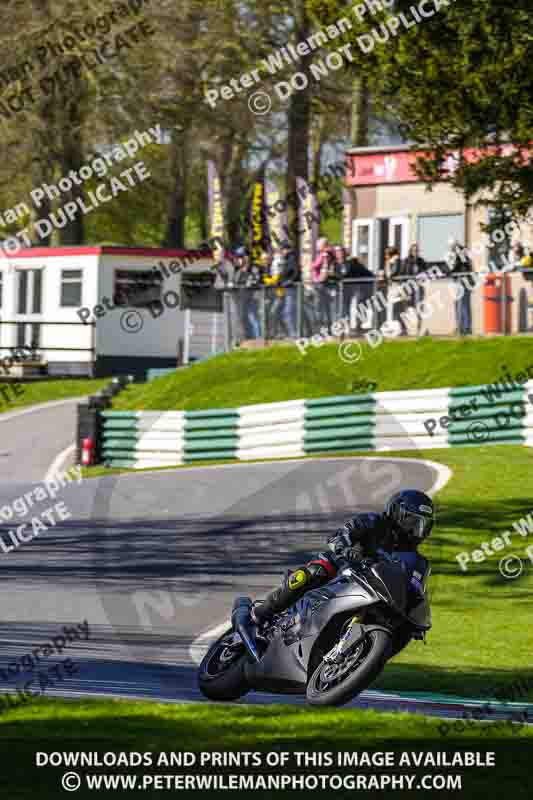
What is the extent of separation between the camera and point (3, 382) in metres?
39.1

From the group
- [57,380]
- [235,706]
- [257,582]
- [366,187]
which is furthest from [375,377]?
[235,706]

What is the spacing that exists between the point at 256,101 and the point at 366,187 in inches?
474

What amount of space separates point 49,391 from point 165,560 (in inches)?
873

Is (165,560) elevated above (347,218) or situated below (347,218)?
below

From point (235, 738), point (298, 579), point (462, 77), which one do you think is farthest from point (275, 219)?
point (235, 738)

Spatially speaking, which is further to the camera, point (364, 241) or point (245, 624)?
point (364, 241)

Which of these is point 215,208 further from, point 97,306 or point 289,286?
point 289,286

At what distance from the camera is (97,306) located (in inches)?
1580

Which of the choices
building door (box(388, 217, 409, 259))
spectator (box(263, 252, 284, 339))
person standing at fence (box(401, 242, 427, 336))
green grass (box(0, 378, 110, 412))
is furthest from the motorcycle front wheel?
green grass (box(0, 378, 110, 412))

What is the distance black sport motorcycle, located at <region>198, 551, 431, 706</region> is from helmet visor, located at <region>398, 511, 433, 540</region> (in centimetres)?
15

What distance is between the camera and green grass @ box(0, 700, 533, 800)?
636 centimetres

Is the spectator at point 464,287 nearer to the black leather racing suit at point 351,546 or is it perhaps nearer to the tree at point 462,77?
the tree at point 462,77

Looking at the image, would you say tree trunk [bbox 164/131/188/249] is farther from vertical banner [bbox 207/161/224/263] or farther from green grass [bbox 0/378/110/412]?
green grass [bbox 0/378/110/412]

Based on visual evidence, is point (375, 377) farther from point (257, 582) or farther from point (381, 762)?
point (381, 762)
